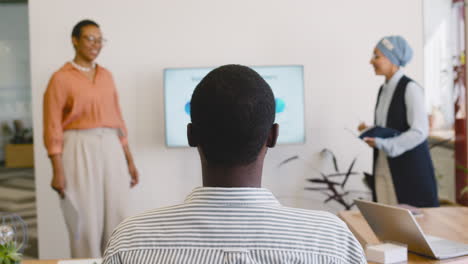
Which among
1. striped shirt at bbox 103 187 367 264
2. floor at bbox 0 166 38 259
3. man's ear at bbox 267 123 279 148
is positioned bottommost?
floor at bbox 0 166 38 259

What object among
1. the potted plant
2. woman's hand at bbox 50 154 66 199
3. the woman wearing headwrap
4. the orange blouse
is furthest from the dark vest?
the potted plant

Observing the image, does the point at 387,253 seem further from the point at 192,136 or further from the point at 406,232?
the point at 192,136

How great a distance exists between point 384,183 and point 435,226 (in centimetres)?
151

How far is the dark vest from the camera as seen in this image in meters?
3.82

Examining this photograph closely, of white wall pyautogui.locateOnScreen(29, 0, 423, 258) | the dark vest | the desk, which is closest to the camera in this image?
the desk

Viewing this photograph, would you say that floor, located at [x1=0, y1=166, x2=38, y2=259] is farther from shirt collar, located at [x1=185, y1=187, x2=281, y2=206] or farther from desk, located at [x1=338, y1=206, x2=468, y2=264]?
shirt collar, located at [x1=185, y1=187, x2=281, y2=206]

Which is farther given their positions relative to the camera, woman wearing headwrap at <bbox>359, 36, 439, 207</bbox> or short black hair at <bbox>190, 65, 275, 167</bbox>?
→ woman wearing headwrap at <bbox>359, 36, 439, 207</bbox>

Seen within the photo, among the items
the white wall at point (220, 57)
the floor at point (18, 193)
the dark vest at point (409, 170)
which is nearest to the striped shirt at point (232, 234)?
the dark vest at point (409, 170)

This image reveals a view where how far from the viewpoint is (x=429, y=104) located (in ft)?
17.0

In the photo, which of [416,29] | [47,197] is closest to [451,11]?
[416,29]

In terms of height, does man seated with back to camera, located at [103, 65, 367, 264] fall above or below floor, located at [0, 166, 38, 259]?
above

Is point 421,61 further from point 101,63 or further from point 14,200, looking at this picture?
point 14,200

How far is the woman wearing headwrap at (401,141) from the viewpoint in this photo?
3727mm

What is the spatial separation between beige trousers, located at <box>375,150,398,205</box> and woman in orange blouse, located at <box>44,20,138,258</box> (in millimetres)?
1722
